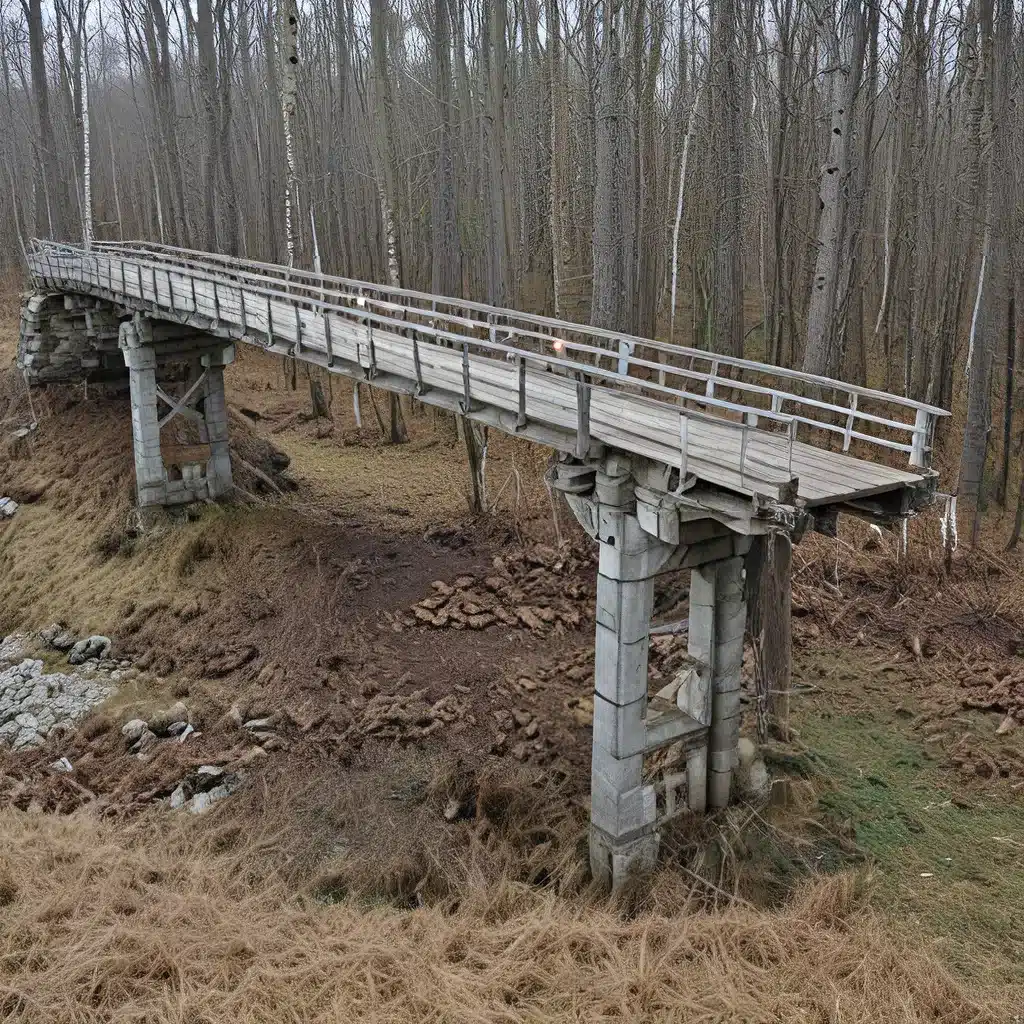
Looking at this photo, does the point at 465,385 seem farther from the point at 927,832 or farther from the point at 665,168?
the point at 665,168

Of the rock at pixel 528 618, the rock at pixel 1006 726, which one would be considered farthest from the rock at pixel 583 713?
the rock at pixel 1006 726

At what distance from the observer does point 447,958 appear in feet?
27.7

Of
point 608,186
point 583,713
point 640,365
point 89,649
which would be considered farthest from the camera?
point 89,649

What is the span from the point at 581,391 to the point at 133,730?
843cm

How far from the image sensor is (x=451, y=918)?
8977 mm

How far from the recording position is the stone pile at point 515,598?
576 inches

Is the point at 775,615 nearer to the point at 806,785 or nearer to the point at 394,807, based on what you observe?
the point at 806,785

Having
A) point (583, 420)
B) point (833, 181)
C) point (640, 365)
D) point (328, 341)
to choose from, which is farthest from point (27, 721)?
point (833, 181)

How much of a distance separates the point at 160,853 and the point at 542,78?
23.3 metres

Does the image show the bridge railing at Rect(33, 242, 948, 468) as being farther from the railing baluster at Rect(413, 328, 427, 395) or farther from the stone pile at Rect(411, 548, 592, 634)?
the stone pile at Rect(411, 548, 592, 634)

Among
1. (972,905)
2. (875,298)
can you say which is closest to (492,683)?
(972,905)

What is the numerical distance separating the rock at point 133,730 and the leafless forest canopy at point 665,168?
8803 mm

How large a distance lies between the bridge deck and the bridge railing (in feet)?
0.14

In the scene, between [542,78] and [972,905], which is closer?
[972,905]
